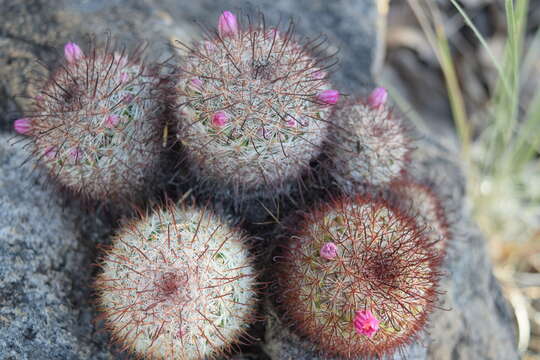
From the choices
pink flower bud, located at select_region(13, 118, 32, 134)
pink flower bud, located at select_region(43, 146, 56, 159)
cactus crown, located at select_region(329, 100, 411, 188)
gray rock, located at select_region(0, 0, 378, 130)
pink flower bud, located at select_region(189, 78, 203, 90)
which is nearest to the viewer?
pink flower bud, located at select_region(189, 78, 203, 90)

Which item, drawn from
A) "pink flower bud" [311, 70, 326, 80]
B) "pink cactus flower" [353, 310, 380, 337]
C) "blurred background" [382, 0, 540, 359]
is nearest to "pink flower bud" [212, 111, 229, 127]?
"pink flower bud" [311, 70, 326, 80]

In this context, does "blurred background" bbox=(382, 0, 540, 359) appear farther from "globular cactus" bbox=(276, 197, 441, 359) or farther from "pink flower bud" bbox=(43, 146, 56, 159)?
"pink flower bud" bbox=(43, 146, 56, 159)

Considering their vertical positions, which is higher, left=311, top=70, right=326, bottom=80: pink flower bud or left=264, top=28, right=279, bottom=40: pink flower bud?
left=264, top=28, right=279, bottom=40: pink flower bud

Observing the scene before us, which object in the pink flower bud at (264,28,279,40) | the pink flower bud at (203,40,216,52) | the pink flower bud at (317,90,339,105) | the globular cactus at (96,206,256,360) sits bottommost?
the globular cactus at (96,206,256,360)

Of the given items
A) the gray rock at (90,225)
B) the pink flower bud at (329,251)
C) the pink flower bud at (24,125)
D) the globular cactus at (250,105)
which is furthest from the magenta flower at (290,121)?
the pink flower bud at (24,125)

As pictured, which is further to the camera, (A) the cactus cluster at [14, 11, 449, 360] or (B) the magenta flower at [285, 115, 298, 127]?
(B) the magenta flower at [285, 115, 298, 127]

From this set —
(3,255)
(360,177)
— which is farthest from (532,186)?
(3,255)

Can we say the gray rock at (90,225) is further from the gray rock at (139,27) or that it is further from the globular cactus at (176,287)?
the globular cactus at (176,287)

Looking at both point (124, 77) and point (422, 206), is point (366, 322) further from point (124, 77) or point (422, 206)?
point (124, 77)
